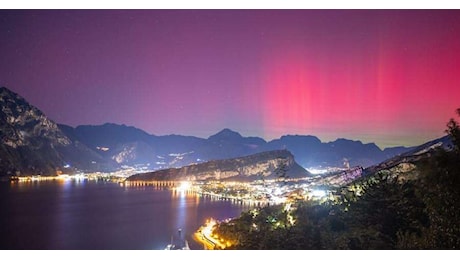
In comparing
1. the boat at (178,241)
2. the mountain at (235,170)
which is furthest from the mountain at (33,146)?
the boat at (178,241)

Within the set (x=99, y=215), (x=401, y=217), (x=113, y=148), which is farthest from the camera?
(x=113, y=148)

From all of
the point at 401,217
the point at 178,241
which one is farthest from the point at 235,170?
the point at 401,217

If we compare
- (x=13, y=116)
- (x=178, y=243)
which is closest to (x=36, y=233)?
(x=178, y=243)

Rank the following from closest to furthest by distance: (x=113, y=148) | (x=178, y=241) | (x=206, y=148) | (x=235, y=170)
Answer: (x=178, y=241) → (x=206, y=148) → (x=235, y=170) → (x=113, y=148)

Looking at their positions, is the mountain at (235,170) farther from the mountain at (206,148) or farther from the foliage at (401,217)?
the foliage at (401,217)

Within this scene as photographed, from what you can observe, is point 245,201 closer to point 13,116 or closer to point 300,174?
point 300,174

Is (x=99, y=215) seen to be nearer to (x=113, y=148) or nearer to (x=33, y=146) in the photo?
(x=113, y=148)

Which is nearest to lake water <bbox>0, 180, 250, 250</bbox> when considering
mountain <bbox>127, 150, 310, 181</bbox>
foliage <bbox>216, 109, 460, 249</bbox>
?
mountain <bbox>127, 150, 310, 181</bbox>

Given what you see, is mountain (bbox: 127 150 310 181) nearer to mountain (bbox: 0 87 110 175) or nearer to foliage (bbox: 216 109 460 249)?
mountain (bbox: 0 87 110 175)
